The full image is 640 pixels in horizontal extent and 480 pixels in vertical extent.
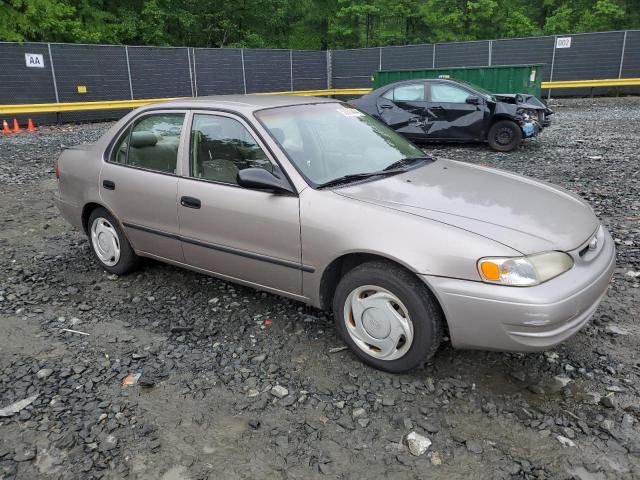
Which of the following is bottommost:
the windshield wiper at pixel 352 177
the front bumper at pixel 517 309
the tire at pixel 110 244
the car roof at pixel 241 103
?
the tire at pixel 110 244

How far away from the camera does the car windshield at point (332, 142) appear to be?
362 centimetres

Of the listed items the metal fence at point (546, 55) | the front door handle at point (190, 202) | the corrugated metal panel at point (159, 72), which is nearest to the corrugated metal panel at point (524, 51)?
the metal fence at point (546, 55)

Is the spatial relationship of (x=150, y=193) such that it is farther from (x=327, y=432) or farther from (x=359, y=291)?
(x=327, y=432)

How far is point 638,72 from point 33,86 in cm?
2138

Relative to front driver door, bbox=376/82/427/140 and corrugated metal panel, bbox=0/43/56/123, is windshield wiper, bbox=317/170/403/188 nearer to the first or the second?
front driver door, bbox=376/82/427/140

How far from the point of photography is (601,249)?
3.25 metres

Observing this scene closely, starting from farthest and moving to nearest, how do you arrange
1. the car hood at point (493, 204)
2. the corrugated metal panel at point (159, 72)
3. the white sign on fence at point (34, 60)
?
the corrugated metal panel at point (159, 72)
the white sign on fence at point (34, 60)
the car hood at point (493, 204)

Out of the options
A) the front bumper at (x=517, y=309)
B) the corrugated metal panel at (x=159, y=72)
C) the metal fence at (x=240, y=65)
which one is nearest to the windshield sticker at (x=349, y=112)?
the front bumper at (x=517, y=309)

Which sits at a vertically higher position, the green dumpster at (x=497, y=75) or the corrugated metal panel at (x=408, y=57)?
the corrugated metal panel at (x=408, y=57)

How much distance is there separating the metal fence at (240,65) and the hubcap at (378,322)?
16.8 meters

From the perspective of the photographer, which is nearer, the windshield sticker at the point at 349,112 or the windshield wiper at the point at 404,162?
the windshield wiper at the point at 404,162

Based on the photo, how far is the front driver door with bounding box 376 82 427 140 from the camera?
11234 millimetres

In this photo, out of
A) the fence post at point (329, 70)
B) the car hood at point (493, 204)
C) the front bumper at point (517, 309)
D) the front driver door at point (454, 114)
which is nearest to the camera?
the front bumper at point (517, 309)

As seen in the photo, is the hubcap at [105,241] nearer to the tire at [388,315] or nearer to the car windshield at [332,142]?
the car windshield at [332,142]
